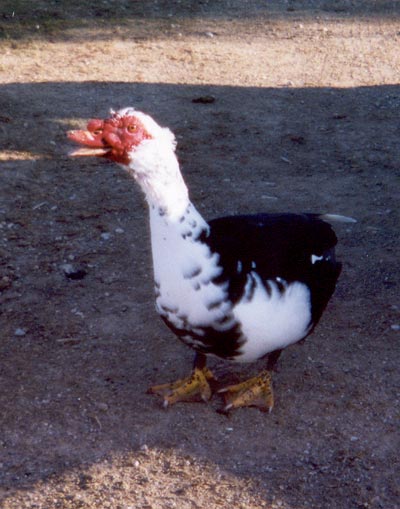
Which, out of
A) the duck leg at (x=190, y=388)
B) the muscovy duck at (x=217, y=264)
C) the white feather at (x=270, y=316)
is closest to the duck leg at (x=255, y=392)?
the muscovy duck at (x=217, y=264)

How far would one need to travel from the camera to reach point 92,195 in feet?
21.6

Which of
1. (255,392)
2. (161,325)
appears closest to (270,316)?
(255,392)

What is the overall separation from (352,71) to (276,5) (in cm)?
276

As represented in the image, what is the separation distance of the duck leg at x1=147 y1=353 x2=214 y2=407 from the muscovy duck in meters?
0.03

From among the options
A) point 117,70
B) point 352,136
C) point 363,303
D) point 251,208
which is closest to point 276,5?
point 117,70

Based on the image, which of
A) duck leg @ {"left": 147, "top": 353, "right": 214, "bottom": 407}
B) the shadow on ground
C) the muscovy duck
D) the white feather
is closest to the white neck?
the muscovy duck

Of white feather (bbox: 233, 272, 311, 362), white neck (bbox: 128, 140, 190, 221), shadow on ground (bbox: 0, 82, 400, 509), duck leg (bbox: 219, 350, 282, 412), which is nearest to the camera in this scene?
white neck (bbox: 128, 140, 190, 221)

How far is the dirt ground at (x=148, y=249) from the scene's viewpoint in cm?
387

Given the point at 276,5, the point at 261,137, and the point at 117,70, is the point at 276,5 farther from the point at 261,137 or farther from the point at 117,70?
the point at 261,137

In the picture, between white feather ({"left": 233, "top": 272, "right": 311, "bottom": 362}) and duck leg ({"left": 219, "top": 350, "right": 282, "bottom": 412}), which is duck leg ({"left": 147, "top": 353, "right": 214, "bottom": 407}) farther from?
white feather ({"left": 233, "top": 272, "right": 311, "bottom": 362})

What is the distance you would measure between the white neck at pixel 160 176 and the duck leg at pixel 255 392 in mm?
1128

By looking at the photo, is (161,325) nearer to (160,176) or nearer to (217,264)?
(217,264)

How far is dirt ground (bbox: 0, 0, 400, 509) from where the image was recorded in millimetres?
3873

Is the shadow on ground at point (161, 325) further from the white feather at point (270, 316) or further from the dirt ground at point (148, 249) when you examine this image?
the white feather at point (270, 316)
